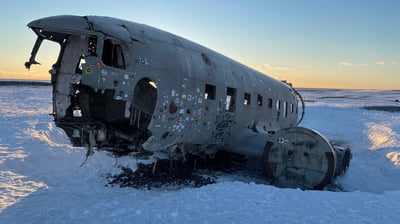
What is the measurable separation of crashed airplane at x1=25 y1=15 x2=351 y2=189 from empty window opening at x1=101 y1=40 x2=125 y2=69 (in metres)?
0.03

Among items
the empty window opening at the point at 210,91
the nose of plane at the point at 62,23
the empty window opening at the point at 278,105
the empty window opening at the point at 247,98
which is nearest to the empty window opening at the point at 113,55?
the nose of plane at the point at 62,23

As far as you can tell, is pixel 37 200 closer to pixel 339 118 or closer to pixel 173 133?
pixel 173 133

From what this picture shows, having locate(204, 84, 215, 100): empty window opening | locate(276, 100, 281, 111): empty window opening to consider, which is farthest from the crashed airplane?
locate(276, 100, 281, 111): empty window opening

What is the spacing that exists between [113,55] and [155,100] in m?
1.81

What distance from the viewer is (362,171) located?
17156 millimetres

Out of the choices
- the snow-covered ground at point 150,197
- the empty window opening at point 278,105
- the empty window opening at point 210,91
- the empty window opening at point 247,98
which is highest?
the empty window opening at point 210,91

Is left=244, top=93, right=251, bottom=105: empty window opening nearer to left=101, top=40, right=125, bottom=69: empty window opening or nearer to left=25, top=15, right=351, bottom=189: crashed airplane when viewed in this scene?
left=25, top=15, right=351, bottom=189: crashed airplane

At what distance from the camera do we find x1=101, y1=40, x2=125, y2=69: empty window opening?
9812 mm

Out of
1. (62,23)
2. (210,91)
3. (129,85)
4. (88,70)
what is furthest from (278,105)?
(62,23)

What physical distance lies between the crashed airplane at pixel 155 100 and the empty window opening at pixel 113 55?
0.03m

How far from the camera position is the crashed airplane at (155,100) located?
9.41 meters

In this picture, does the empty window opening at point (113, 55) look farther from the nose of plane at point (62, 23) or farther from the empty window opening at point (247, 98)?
the empty window opening at point (247, 98)

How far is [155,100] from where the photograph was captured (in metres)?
10.6

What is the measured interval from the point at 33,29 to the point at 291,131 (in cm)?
914
